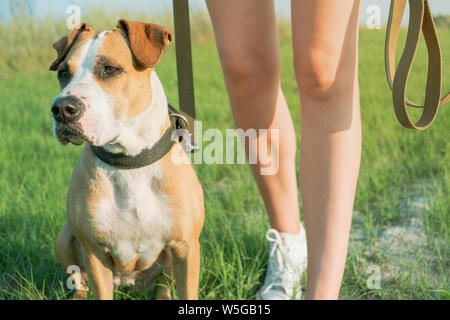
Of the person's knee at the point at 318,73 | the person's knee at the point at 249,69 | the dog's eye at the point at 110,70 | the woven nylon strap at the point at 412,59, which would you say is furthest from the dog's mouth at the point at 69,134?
the woven nylon strap at the point at 412,59

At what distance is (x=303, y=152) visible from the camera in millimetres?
2264

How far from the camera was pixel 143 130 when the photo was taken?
2145 mm

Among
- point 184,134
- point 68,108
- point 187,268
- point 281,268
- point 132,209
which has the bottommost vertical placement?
point 281,268

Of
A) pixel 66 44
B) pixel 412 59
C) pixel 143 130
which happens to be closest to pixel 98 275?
pixel 143 130

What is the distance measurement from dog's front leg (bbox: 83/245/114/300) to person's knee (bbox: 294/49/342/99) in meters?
1.17

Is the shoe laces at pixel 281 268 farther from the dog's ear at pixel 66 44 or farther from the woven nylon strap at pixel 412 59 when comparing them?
the dog's ear at pixel 66 44

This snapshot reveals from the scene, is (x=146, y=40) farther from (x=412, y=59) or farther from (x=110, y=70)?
(x=412, y=59)

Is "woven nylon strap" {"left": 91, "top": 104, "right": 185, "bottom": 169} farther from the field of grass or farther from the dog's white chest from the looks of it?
the field of grass

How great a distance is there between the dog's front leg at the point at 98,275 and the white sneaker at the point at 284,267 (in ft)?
2.45

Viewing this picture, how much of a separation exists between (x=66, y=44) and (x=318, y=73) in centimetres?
109

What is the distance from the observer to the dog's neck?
212 cm

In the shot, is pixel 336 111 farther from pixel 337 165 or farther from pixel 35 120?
pixel 35 120

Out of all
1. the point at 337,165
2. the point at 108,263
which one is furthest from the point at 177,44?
the point at 108,263

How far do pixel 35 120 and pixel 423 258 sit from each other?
386cm
